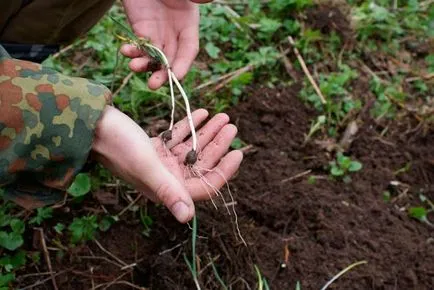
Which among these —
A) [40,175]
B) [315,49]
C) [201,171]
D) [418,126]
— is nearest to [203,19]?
[315,49]

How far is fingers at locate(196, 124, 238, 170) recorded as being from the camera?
1516mm

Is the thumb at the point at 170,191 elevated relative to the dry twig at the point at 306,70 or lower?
elevated

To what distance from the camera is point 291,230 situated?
192 cm

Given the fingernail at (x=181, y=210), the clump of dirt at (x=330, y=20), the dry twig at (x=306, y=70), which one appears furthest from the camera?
the clump of dirt at (x=330, y=20)

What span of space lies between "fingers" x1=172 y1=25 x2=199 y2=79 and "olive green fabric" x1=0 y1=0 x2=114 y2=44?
26 cm

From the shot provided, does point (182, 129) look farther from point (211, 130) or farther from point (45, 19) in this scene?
point (45, 19)

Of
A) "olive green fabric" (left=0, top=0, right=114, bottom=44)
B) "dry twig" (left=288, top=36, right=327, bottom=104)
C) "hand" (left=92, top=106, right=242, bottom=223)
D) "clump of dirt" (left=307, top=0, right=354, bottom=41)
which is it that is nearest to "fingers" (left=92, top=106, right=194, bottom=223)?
"hand" (left=92, top=106, right=242, bottom=223)

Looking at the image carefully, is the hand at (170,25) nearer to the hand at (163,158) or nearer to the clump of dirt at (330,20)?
the hand at (163,158)

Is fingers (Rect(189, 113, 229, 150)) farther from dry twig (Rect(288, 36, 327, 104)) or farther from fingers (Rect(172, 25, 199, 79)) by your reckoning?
dry twig (Rect(288, 36, 327, 104))

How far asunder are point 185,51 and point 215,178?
0.46 meters

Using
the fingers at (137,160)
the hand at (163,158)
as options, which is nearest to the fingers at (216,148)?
the hand at (163,158)

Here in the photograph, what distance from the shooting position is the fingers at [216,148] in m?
1.52

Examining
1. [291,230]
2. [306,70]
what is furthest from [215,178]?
[306,70]

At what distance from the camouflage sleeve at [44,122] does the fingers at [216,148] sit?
0.29 m
